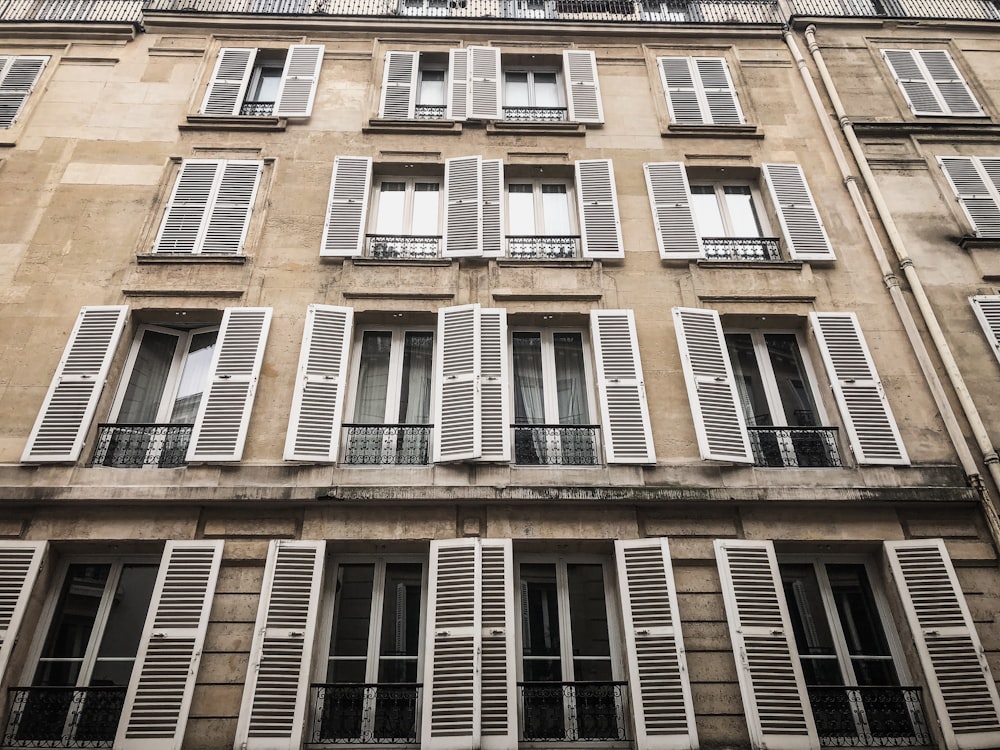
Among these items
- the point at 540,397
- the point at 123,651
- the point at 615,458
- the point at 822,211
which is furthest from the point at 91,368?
the point at 822,211

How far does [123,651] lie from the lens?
21.7 feet

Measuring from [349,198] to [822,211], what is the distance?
6.42 metres

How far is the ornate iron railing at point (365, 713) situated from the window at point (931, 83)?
1099 cm

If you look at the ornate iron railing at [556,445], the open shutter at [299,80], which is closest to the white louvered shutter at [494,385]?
the ornate iron railing at [556,445]

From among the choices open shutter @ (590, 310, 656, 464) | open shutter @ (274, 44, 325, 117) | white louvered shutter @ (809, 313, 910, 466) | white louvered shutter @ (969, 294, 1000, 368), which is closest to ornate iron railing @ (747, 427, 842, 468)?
white louvered shutter @ (809, 313, 910, 466)

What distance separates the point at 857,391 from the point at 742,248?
252 cm

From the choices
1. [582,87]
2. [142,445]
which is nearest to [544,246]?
[582,87]

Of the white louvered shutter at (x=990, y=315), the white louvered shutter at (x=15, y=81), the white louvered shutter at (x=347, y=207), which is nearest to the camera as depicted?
the white louvered shutter at (x=990, y=315)

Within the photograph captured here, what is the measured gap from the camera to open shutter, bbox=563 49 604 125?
34.7 ft

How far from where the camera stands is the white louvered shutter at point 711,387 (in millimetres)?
7500

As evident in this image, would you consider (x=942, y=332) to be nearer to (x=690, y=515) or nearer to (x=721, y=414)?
(x=721, y=414)

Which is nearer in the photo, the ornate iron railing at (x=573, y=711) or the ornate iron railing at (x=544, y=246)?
the ornate iron railing at (x=573, y=711)

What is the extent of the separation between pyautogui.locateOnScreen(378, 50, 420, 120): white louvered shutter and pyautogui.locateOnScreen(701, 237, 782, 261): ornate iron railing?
15.8 feet

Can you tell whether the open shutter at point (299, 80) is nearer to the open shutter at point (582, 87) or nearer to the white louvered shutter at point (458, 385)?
the open shutter at point (582, 87)
